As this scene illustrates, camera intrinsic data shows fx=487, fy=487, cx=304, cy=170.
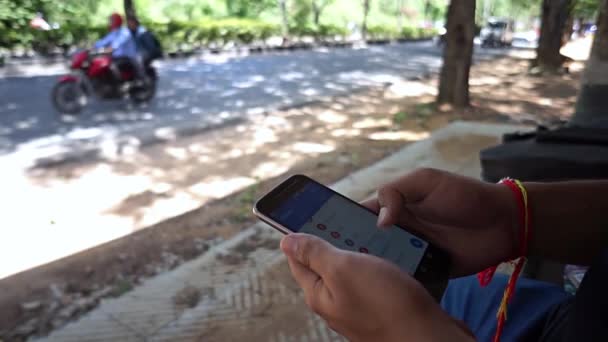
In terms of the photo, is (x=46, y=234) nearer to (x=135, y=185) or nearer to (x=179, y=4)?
(x=135, y=185)

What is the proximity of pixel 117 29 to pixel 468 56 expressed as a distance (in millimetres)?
6020

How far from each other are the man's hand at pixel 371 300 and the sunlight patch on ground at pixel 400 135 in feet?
18.3

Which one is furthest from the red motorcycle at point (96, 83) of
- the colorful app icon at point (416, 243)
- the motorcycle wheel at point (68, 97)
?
the colorful app icon at point (416, 243)

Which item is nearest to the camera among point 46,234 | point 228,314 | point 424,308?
point 424,308

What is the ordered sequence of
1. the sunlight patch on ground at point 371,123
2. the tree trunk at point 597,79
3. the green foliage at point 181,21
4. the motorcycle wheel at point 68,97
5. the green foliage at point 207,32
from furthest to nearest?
1. the green foliage at point 207,32
2. the green foliage at point 181,21
3. the motorcycle wheel at point 68,97
4. the sunlight patch on ground at point 371,123
5. the tree trunk at point 597,79

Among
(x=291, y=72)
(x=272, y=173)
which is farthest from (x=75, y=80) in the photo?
(x=291, y=72)

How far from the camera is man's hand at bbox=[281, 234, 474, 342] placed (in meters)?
0.79

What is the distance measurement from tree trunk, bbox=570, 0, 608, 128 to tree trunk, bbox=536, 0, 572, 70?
1115cm

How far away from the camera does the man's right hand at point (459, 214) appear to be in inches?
48.3

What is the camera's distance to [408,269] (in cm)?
103

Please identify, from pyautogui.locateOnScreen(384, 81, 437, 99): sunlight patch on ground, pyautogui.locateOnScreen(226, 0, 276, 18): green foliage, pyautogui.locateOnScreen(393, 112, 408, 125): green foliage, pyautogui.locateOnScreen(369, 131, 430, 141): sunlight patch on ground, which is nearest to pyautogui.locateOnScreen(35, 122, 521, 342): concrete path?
pyautogui.locateOnScreen(369, 131, 430, 141): sunlight patch on ground

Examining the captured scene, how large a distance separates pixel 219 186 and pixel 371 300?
4.06 meters

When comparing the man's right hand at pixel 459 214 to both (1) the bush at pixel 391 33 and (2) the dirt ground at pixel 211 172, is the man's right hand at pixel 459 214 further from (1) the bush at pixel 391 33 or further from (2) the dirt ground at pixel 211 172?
(1) the bush at pixel 391 33

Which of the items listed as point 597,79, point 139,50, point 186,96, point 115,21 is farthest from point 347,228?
point 186,96
